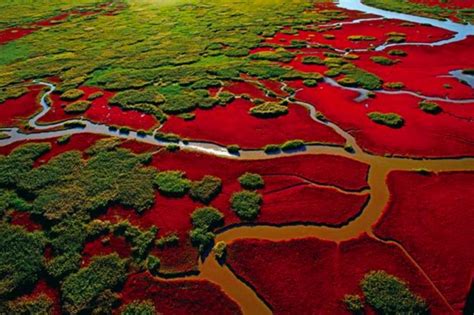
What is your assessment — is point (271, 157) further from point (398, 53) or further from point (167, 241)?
point (398, 53)

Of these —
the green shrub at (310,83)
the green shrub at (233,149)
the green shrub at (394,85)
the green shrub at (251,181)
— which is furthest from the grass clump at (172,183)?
the green shrub at (394,85)

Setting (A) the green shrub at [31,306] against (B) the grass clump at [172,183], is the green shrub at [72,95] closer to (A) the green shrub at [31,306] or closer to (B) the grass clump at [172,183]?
(B) the grass clump at [172,183]

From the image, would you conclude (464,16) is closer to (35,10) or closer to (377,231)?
(377,231)

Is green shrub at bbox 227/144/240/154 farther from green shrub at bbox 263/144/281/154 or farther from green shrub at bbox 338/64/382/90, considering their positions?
green shrub at bbox 338/64/382/90

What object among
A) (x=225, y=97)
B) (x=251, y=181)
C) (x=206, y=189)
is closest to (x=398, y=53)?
(x=225, y=97)

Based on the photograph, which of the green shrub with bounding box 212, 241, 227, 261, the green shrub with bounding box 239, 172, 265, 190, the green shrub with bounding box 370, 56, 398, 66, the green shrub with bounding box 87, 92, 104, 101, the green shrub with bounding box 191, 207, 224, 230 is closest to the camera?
the green shrub with bounding box 212, 241, 227, 261

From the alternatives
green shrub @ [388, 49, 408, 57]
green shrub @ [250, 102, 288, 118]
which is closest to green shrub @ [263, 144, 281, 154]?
green shrub @ [250, 102, 288, 118]

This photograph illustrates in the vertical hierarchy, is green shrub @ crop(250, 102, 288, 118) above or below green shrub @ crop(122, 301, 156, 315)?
above
